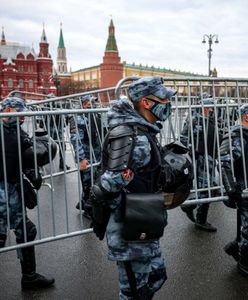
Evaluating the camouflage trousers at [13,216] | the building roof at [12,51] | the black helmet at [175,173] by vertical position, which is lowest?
the camouflage trousers at [13,216]

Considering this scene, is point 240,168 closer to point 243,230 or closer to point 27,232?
point 243,230

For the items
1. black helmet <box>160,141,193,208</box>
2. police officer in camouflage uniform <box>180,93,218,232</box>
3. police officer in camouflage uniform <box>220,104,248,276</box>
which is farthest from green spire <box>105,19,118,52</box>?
black helmet <box>160,141,193,208</box>

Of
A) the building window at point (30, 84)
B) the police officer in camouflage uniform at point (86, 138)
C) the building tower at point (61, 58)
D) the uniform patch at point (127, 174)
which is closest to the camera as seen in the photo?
the uniform patch at point (127, 174)

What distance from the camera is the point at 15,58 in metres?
89.4

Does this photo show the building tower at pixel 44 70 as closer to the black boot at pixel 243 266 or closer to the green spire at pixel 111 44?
the green spire at pixel 111 44

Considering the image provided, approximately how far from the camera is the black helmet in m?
2.37

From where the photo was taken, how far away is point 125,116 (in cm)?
231

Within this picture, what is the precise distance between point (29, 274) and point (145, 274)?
152 cm

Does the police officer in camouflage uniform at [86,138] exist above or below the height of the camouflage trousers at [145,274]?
above

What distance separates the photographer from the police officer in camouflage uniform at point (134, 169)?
7.15ft

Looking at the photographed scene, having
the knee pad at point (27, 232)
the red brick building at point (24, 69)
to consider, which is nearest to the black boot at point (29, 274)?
the knee pad at point (27, 232)

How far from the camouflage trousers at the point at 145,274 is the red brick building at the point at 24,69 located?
278 ft

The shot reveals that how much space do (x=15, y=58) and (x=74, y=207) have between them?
89810 mm

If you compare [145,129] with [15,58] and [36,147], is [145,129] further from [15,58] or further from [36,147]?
[15,58]
